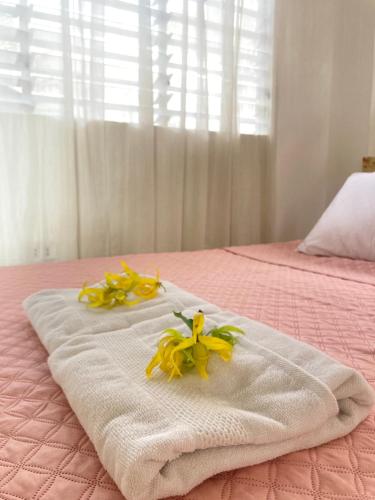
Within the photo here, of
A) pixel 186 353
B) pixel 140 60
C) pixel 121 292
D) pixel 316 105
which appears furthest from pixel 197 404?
pixel 316 105

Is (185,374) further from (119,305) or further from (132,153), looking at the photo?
(132,153)

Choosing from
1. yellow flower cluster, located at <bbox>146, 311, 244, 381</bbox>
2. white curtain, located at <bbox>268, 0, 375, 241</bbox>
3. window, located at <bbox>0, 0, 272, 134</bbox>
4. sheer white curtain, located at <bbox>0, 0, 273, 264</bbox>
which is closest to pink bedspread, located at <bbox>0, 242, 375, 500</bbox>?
yellow flower cluster, located at <bbox>146, 311, 244, 381</bbox>

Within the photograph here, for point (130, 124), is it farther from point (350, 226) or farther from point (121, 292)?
point (121, 292)

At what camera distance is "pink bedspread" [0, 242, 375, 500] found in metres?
0.41

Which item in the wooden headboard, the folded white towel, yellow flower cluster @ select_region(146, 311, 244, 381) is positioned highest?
the wooden headboard

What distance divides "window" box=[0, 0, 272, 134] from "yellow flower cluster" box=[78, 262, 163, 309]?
113cm

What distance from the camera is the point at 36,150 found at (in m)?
1.74

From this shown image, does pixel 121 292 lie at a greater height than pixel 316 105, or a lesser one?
lesser

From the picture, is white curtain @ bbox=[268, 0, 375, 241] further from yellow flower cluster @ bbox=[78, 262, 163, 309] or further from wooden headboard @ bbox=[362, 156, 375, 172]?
yellow flower cluster @ bbox=[78, 262, 163, 309]

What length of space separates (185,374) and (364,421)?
0.22 meters

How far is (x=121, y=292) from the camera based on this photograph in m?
0.85

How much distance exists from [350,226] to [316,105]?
110cm

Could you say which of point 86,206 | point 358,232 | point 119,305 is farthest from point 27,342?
point 358,232

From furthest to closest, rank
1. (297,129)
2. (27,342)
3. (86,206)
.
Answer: (297,129) → (86,206) → (27,342)
